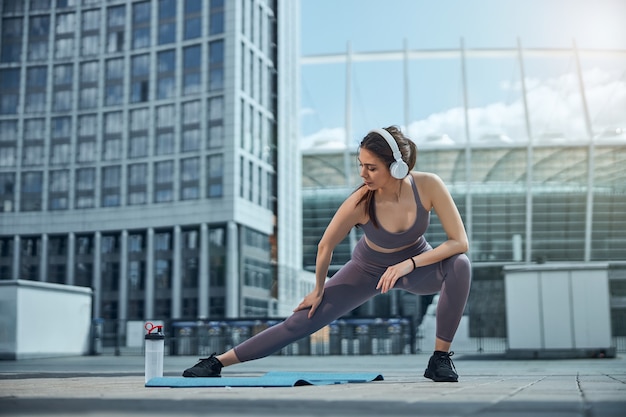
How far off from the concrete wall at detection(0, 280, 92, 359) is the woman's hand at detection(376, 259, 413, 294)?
60.6 ft

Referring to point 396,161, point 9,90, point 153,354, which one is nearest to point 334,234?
point 396,161

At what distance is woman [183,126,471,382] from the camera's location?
6008mm

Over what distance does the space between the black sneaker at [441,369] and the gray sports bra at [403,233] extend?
90 cm

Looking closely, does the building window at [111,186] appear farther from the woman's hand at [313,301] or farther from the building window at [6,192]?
the woman's hand at [313,301]

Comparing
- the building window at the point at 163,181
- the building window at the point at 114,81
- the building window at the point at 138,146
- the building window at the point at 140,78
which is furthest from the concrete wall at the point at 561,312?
the building window at the point at 114,81

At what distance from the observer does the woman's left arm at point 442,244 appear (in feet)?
19.3

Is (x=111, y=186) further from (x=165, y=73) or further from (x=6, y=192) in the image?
(x=165, y=73)

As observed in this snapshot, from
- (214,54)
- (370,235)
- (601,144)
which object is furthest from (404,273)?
(601,144)

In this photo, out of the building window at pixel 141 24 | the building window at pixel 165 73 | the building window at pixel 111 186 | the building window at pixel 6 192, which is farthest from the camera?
the building window at pixel 6 192

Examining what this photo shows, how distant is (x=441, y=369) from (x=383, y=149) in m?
1.70

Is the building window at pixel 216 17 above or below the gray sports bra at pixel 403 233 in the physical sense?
above

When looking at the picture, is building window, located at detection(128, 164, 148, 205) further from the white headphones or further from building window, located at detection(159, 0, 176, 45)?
the white headphones

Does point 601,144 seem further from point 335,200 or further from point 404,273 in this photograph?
point 404,273

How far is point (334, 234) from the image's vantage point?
616 centimetres
